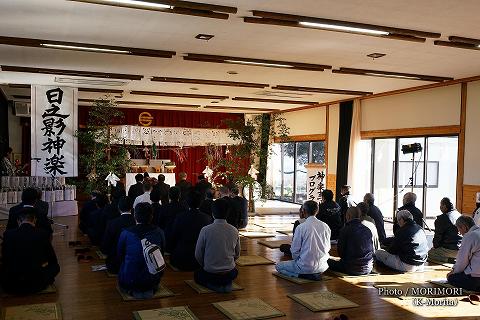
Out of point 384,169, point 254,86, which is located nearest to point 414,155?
point 384,169

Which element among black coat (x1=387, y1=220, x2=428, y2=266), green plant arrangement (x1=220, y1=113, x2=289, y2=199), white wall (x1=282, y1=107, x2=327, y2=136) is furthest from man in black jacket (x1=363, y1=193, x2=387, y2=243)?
white wall (x1=282, y1=107, x2=327, y2=136)

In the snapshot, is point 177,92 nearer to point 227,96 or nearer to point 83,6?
point 227,96

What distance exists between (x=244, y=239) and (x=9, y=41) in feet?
15.4

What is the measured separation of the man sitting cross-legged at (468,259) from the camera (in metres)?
4.72

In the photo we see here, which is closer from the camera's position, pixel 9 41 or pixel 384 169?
pixel 9 41

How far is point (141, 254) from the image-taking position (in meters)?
4.35

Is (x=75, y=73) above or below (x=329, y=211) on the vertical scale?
above

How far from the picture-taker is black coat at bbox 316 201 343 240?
7488mm

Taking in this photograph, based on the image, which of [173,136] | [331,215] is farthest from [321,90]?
[173,136]

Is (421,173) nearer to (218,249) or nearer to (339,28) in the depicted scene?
(339,28)

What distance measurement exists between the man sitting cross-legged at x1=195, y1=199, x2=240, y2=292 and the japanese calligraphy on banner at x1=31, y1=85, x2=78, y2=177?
625cm

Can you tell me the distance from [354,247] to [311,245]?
1.98 feet

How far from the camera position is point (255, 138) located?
1206cm

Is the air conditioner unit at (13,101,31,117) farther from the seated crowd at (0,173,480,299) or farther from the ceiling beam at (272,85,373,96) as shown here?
the seated crowd at (0,173,480,299)
